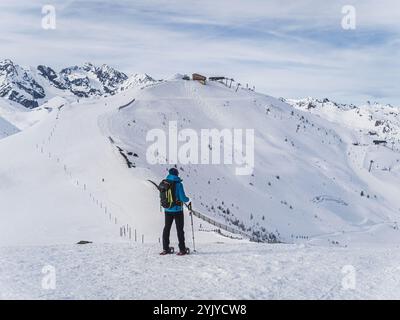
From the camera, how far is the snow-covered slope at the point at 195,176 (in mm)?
33312

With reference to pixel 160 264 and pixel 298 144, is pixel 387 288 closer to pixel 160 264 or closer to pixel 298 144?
pixel 160 264

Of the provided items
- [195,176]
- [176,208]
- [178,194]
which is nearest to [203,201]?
[195,176]

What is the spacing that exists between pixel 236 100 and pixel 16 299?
316ft

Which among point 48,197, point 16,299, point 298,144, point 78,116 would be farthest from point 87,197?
point 298,144

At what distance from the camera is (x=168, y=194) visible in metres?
13.7

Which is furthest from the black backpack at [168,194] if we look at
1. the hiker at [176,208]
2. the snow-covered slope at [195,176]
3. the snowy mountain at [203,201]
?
the snow-covered slope at [195,176]

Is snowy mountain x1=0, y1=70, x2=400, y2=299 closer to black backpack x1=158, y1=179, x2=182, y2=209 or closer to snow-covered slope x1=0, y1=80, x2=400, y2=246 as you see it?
snow-covered slope x1=0, y1=80, x2=400, y2=246

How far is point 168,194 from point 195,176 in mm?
43862

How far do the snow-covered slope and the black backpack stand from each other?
41.4 feet

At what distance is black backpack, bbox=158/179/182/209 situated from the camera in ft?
44.7

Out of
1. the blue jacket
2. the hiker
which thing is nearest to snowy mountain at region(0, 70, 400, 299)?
the hiker

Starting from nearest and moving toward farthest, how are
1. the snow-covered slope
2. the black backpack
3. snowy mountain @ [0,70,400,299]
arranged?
1. snowy mountain @ [0,70,400,299]
2. the black backpack
3. the snow-covered slope

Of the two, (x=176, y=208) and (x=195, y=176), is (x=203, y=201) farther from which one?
(x=176, y=208)

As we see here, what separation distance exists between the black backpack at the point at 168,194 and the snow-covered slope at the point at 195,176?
1263cm
